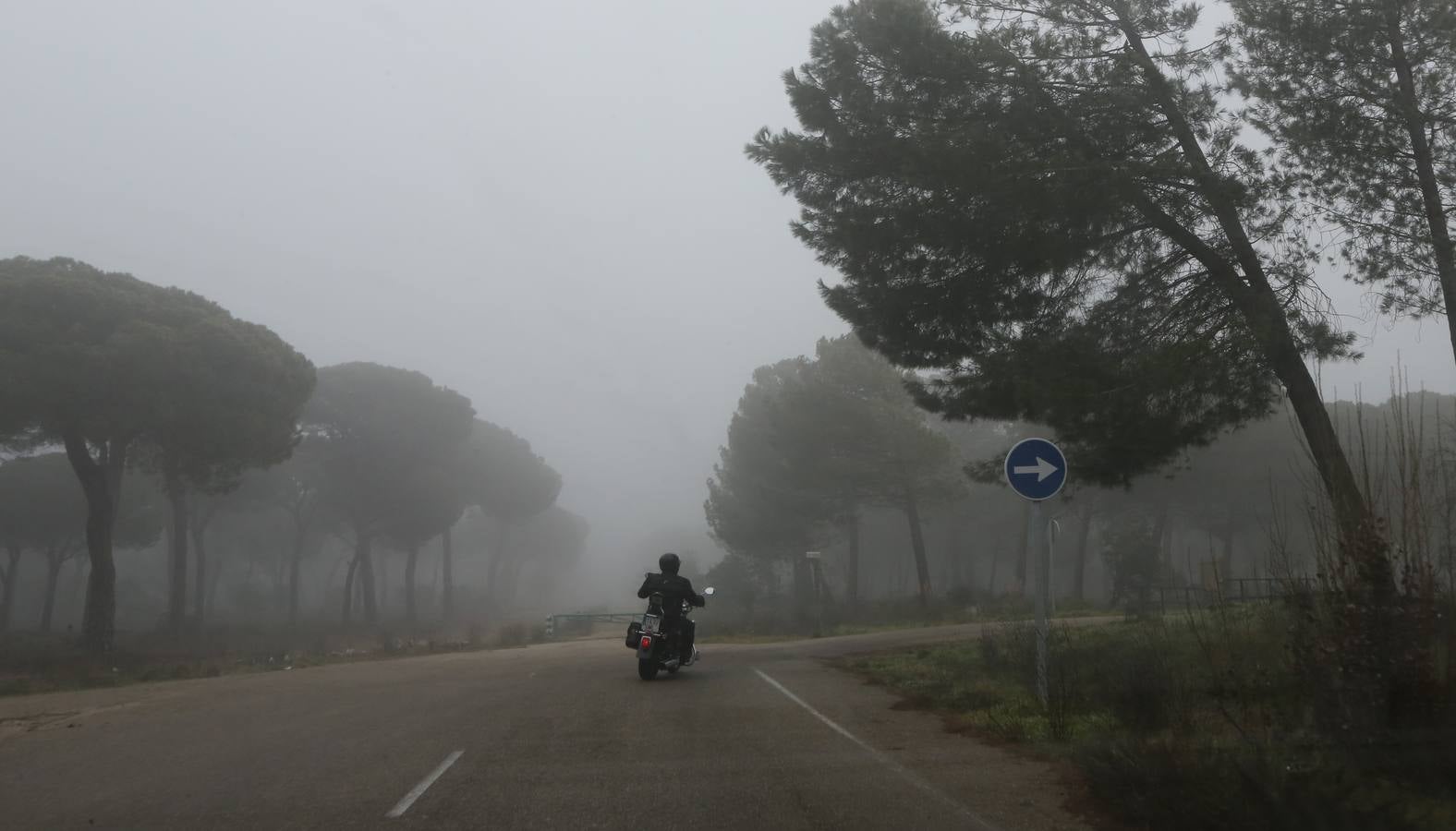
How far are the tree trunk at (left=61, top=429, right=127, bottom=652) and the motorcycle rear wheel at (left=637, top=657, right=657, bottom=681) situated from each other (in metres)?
19.8

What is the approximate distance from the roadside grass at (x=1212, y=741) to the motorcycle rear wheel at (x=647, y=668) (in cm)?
327

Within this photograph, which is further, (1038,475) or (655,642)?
(655,642)

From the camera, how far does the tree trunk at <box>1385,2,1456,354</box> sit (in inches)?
475

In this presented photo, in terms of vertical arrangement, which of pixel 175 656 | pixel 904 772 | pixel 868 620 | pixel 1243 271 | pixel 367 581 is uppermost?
pixel 1243 271

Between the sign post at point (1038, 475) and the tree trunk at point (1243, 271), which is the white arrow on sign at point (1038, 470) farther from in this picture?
the tree trunk at point (1243, 271)

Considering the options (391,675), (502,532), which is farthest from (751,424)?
(391,675)

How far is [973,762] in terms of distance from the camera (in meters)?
7.96

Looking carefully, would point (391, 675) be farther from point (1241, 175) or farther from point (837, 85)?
point (1241, 175)

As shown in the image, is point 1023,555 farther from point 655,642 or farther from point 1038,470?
point 1038,470

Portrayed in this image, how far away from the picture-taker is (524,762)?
8219 millimetres

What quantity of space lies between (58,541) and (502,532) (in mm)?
31639

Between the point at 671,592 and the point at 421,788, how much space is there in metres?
7.03

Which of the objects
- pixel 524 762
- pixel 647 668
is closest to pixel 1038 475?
pixel 524 762

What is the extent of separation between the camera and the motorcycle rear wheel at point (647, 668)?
45.4 feet
